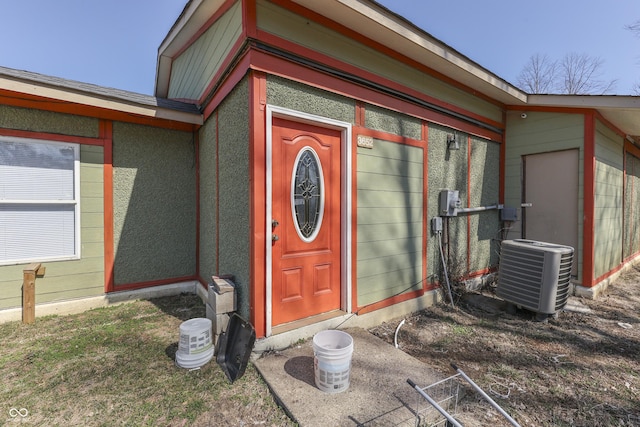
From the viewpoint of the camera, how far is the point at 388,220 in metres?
3.52

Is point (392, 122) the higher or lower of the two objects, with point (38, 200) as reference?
higher

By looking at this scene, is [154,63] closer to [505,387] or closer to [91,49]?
[91,49]

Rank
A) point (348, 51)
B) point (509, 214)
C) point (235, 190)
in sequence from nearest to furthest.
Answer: point (235, 190), point (348, 51), point (509, 214)

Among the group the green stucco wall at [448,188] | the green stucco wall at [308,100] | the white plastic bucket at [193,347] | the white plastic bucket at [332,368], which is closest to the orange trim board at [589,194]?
the green stucco wall at [448,188]

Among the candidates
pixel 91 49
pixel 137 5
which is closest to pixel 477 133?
pixel 137 5

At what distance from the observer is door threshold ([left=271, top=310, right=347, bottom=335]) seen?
267cm

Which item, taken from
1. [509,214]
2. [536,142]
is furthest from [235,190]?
[536,142]

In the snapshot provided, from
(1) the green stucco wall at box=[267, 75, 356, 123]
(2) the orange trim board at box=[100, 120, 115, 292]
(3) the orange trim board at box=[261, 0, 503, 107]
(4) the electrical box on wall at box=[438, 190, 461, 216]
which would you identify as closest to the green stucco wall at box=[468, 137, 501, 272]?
(4) the electrical box on wall at box=[438, 190, 461, 216]

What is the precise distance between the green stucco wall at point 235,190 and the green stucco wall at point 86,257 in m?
1.90

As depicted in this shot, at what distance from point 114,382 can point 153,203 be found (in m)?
2.63

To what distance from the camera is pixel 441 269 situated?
4207 mm

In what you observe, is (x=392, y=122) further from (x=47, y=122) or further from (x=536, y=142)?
(x=47, y=122)

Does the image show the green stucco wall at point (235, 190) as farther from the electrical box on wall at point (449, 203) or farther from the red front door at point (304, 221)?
the electrical box on wall at point (449, 203)

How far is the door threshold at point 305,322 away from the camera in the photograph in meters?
2.67
